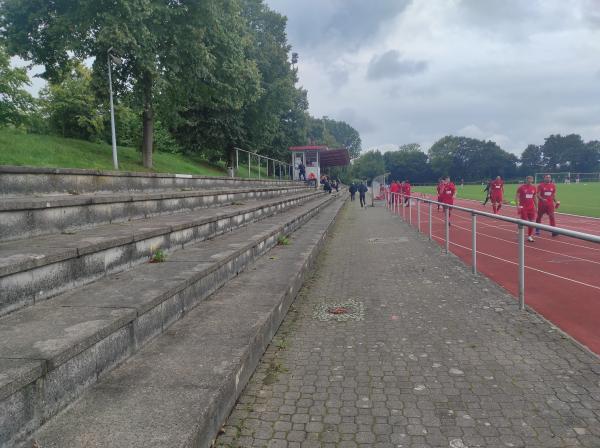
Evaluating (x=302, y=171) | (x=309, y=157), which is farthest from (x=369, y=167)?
(x=302, y=171)

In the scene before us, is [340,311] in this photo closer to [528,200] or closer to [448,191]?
[528,200]

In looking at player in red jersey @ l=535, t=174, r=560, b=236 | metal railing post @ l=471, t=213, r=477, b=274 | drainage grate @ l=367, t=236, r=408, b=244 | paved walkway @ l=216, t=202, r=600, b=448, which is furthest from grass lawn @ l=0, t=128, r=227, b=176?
player in red jersey @ l=535, t=174, r=560, b=236

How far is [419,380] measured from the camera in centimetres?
333

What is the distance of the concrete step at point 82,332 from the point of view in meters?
1.96

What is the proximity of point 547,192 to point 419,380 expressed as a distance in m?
11.4

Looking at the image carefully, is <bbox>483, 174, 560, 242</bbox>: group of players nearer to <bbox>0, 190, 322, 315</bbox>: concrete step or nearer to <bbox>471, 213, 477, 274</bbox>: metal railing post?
<bbox>471, 213, 477, 274</bbox>: metal railing post

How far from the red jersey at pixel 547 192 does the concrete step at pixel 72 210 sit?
408 inches

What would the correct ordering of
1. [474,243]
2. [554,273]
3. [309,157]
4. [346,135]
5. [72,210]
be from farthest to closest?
1. [346,135]
2. [309,157]
3. [474,243]
4. [554,273]
5. [72,210]

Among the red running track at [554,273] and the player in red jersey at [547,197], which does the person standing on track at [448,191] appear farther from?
the red running track at [554,273]

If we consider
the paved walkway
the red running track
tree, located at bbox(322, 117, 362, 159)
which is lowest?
the paved walkway

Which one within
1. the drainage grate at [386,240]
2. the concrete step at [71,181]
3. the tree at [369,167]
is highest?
the tree at [369,167]

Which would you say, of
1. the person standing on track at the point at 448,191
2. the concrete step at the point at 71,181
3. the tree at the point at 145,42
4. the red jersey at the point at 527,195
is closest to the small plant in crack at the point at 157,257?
the concrete step at the point at 71,181

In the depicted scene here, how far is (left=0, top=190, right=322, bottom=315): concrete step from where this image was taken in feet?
9.32

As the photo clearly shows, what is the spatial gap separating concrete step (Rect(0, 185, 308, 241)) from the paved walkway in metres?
2.54
